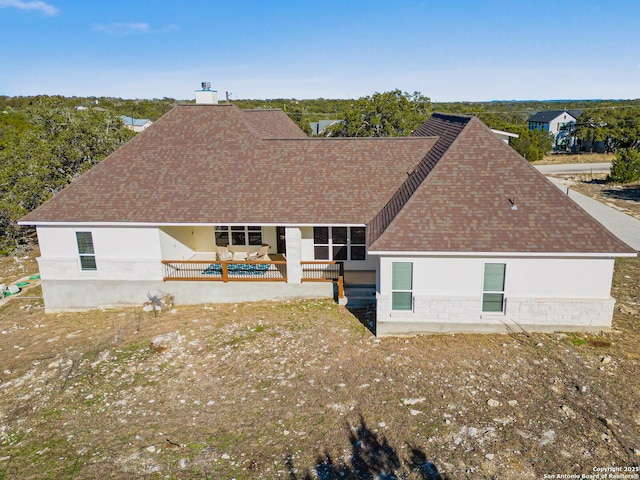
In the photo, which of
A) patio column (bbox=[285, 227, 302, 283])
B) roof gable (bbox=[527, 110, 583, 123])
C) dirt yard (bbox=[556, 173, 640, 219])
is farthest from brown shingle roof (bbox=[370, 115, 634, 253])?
roof gable (bbox=[527, 110, 583, 123])

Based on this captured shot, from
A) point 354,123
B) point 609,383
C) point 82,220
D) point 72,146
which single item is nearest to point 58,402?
point 82,220

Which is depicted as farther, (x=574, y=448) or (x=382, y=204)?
(x=382, y=204)

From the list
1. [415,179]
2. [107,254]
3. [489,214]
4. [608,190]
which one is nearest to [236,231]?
[107,254]

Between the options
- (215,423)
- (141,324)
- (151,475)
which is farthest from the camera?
(141,324)

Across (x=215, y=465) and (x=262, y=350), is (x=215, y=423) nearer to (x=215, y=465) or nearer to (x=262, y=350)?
(x=215, y=465)

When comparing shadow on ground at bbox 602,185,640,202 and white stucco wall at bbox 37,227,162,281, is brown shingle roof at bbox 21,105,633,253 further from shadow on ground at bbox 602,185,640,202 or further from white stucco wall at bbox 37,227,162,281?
shadow on ground at bbox 602,185,640,202

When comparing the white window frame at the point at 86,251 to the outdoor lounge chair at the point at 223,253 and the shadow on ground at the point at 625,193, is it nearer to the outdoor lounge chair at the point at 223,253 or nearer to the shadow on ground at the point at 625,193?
the outdoor lounge chair at the point at 223,253

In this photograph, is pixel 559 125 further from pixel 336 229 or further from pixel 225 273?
pixel 225 273
